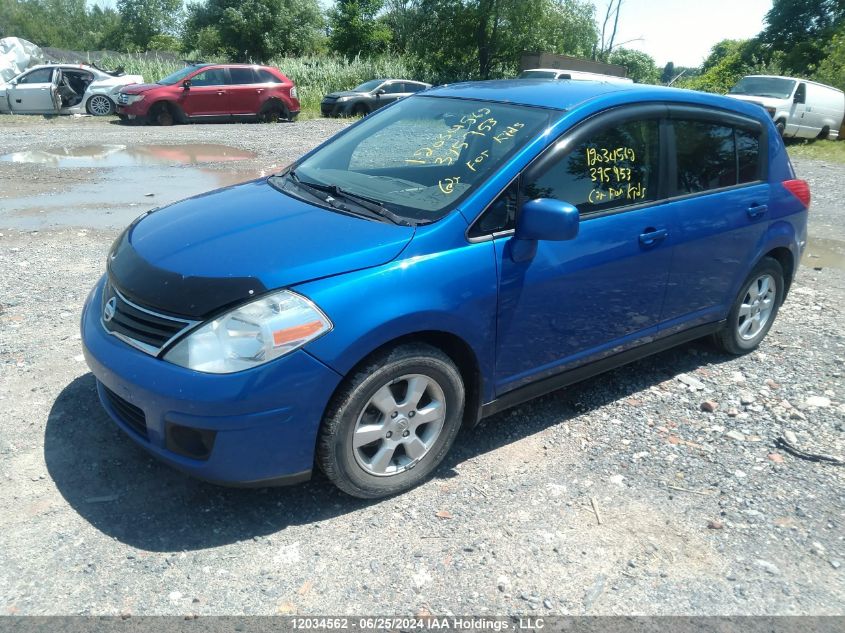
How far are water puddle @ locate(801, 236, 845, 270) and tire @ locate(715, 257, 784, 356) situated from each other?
9.85 ft

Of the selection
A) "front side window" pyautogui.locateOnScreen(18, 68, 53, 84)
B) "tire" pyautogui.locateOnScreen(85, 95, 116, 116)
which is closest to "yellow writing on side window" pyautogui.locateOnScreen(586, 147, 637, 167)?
"tire" pyautogui.locateOnScreen(85, 95, 116, 116)

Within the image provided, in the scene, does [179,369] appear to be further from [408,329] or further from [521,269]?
[521,269]

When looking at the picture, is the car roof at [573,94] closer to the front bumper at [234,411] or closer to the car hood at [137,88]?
the front bumper at [234,411]

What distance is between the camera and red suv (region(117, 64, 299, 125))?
56.6 feet

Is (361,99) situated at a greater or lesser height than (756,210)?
lesser

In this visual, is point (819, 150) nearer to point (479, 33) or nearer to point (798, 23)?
point (798, 23)

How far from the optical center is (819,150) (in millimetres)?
18078

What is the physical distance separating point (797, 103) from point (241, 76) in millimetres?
14804

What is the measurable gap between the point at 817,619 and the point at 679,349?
267 cm

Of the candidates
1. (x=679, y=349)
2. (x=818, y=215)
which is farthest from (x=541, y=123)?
(x=818, y=215)

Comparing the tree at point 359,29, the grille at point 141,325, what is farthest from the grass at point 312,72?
the grille at point 141,325

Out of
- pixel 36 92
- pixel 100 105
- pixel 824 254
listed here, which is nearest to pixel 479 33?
pixel 100 105

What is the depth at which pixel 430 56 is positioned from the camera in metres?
39.4

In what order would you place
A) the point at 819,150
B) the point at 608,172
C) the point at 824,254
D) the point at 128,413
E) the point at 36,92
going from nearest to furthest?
the point at 128,413
the point at 608,172
the point at 824,254
the point at 819,150
the point at 36,92
